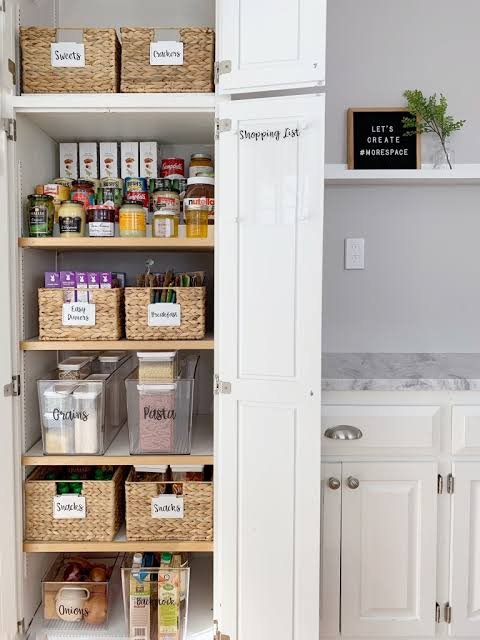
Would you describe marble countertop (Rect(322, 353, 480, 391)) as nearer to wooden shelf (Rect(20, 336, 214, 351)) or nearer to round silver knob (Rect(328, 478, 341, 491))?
round silver knob (Rect(328, 478, 341, 491))

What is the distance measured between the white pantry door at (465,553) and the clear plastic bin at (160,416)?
2.83 feet

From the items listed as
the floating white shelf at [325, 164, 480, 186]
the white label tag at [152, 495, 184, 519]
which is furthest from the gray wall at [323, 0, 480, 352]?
the white label tag at [152, 495, 184, 519]

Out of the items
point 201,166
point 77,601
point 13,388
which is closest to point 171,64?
point 201,166

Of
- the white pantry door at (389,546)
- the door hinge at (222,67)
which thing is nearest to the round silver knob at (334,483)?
the white pantry door at (389,546)

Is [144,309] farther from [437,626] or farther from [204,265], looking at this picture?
[437,626]

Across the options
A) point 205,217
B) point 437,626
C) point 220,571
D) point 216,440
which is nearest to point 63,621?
point 220,571

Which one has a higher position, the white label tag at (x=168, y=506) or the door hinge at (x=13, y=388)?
the door hinge at (x=13, y=388)

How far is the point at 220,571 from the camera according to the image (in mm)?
1702

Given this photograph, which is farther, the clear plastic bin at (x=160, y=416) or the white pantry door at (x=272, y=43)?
the clear plastic bin at (x=160, y=416)

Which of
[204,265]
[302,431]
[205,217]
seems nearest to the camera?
[302,431]

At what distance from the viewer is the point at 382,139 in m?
2.23

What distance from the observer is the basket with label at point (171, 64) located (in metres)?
1.74

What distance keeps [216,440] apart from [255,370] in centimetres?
25

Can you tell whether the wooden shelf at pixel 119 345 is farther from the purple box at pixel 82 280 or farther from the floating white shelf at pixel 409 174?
the floating white shelf at pixel 409 174
